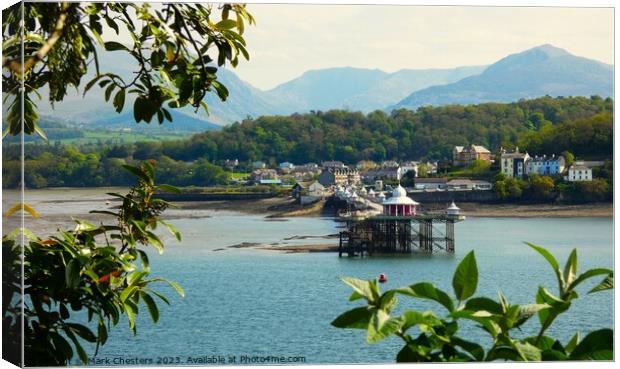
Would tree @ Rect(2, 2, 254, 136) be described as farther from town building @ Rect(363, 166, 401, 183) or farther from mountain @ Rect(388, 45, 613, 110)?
town building @ Rect(363, 166, 401, 183)

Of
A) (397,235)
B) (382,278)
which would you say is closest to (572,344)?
(382,278)

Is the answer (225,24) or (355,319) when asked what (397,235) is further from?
(355,319)

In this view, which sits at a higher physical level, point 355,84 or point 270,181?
point 355,84

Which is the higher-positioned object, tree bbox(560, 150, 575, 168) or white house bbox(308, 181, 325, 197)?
tree bbox(560, 150, 575, 168)

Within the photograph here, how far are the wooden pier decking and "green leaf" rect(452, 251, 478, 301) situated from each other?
456 cm

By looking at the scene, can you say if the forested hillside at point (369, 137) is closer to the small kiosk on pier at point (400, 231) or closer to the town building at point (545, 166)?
the town building at point (545, 166)

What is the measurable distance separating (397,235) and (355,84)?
1.75m

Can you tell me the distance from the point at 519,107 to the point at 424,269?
1.05 meters

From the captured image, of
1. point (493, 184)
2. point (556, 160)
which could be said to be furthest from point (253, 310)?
point (556, 160)

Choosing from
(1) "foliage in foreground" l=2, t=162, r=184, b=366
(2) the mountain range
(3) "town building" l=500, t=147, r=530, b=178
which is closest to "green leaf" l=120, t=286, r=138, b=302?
(1) "foliage in foreground" l=2, t=162, r=184, b=366

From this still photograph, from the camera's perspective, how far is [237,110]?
5.11 metres

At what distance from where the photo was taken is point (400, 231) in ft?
21.3

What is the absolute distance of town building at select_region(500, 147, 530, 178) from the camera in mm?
5516

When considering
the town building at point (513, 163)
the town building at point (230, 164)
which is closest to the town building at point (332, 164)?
the town building at point (230, 164)
